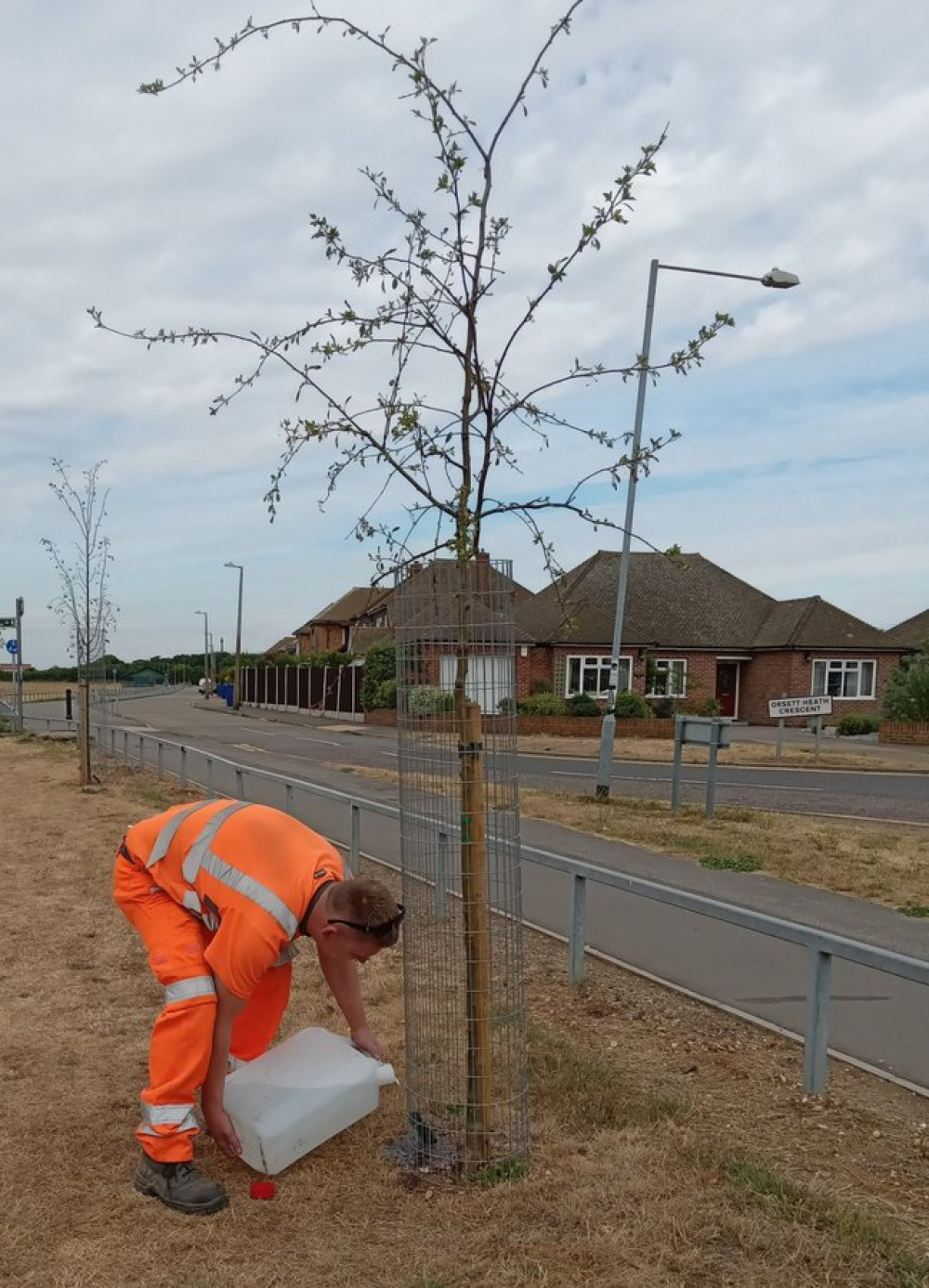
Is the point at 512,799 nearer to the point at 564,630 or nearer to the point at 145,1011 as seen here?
the point at 564,630

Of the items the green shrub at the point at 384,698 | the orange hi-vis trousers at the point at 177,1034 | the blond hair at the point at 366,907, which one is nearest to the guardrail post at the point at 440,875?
the blond hair at the point at 366,907

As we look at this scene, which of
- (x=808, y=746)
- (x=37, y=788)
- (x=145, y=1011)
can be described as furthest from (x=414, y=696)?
(x=808, y=746)

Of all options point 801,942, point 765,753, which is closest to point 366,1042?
point 801,942

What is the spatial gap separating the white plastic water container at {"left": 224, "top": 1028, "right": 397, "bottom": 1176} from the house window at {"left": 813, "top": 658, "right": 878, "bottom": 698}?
118 feet

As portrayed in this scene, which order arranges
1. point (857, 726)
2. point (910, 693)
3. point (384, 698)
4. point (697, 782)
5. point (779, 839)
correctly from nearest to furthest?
point (779, 839)
point (697, 782)
point (910, 693)
point (857, 726)
point (384, 698)

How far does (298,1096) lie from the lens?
362cm

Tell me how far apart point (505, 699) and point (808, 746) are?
23999mm

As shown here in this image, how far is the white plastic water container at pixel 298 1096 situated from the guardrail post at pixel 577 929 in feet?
6.42

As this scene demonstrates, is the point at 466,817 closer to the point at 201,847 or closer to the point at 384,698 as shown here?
the point at 201,847

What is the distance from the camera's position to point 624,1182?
11.3 feet

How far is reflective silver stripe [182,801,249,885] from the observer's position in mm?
3447

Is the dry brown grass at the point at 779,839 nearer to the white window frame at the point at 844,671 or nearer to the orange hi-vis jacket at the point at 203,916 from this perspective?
the orange hi-vis jacket at the point at 203,916

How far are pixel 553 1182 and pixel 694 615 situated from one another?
120 ft

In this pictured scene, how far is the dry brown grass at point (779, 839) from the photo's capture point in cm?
918
